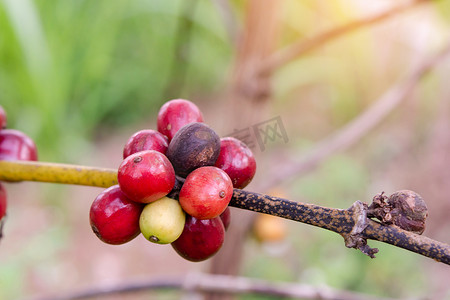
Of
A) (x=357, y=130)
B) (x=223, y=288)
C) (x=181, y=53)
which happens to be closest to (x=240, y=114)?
(x=357, y=130)

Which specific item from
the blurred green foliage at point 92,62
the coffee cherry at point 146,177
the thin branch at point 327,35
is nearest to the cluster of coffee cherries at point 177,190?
the coffee cherry at point 146,177

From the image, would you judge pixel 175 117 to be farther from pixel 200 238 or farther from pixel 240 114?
pixel 240 114

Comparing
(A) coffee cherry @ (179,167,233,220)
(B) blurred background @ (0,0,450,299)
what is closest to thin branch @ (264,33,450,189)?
(B) blurred background @ (0,0,450,299)

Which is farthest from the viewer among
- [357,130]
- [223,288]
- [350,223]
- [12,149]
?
[357,130]

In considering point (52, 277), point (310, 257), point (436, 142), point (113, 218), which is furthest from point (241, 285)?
point (436, 142)

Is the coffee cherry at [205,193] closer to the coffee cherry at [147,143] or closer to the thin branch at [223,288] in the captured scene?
the coffee cherry at [147,143]

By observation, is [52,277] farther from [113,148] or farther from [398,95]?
[398,95]
